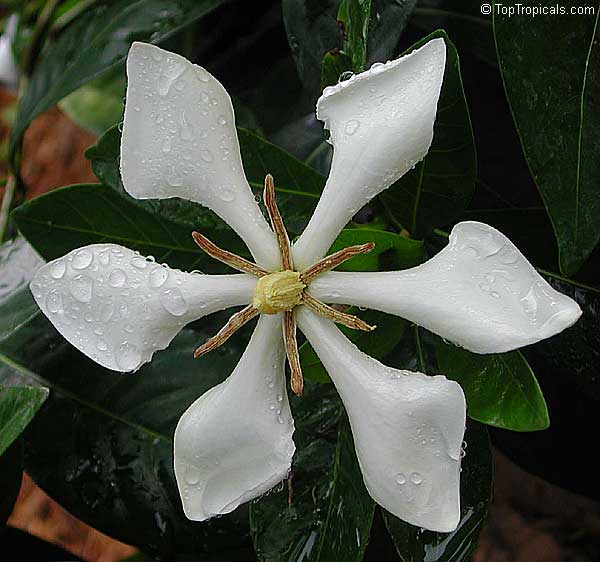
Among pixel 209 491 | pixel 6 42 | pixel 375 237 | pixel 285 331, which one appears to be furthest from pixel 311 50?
pixel 6 42

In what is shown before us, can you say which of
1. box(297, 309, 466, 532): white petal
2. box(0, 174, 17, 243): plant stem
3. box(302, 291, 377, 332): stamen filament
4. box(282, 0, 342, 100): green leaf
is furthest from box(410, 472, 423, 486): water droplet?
box(0, 174, 17, 243): plant stem

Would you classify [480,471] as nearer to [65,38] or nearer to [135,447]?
[135,447]

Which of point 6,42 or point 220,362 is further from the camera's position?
point 6,42

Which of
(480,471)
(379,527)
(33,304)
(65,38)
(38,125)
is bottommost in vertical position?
(38,125)

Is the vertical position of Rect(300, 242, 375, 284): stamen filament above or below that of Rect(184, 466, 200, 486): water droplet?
above

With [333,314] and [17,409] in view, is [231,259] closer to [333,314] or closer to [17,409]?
[333,314]

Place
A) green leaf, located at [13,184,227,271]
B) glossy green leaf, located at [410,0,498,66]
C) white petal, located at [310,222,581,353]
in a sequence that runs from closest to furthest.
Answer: white petal, located at [310,222,581,353], green leaf, located at [13,184,227,271], glossy green leaf, located at [410,0,498,66]

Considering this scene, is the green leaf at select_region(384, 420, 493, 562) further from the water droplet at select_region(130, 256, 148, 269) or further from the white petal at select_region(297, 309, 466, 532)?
the water droplet at select_region(130, 256, 148, 269)
